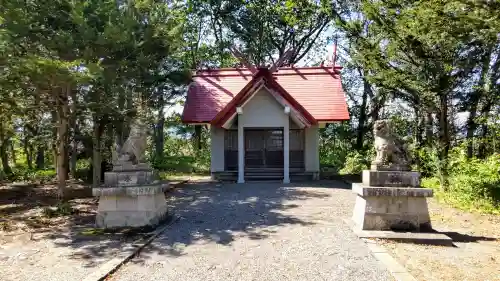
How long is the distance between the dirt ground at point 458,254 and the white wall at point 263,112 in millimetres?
8025

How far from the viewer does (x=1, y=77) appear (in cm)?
762

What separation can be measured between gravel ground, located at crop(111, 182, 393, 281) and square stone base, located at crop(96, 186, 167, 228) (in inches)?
24.3

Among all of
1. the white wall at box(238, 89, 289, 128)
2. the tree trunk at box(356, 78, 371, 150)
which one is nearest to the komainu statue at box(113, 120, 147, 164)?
the white wall at box(238, 89, 289, 128)

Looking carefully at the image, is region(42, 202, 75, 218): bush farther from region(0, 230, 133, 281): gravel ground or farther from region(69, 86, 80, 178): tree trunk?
region(69, 86, 80, 178): tree trunk

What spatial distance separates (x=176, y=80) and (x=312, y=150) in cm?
635

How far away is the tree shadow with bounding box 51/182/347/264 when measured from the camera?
6012 mm

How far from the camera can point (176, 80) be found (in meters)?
14.7

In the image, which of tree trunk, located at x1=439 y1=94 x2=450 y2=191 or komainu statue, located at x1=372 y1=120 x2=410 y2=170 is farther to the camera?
tree trunk, located at x1=439 y1=94 x2=450 y2=191

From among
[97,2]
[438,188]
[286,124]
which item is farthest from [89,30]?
[438,188]

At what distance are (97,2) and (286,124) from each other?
819 cm

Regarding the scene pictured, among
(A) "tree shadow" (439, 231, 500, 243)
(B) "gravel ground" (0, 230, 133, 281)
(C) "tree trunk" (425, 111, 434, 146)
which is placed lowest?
(A) "tree shadow" (439, 231, 500, 243)

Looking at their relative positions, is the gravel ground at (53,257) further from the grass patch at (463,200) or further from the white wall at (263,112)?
the white wall at (263,112)

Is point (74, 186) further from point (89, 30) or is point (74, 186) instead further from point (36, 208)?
point (89, 30)

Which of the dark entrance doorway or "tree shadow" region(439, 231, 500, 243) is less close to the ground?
the dark entrance doorway
